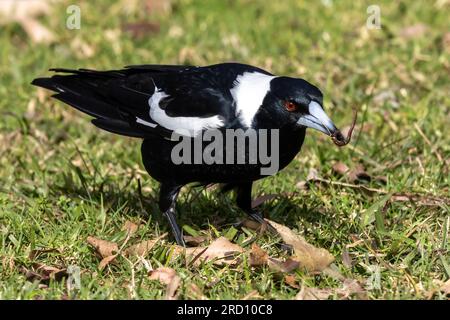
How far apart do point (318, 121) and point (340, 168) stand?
3.60 feet

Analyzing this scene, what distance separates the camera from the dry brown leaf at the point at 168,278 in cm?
336

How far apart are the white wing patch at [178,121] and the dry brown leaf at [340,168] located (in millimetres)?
1097

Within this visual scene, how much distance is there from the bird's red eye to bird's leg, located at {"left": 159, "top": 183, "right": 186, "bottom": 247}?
2.17ft

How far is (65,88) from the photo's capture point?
4273 millimetres

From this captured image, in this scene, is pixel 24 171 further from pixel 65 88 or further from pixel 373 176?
pixel 373 176

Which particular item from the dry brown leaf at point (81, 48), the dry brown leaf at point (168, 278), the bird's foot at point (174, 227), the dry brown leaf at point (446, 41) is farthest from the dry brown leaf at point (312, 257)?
the dry brown leaf at point (81, 48)

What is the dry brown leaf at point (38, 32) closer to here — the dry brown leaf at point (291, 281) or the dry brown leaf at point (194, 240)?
the dry brown leaf at point (194, 240)

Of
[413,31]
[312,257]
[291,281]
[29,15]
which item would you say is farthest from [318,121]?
[29,15]

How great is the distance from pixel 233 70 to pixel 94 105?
2.37 feet

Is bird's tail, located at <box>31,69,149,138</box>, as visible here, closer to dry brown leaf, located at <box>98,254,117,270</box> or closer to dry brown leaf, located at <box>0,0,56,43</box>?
dry brown leaf, located at <box>98,254,117,270</box>

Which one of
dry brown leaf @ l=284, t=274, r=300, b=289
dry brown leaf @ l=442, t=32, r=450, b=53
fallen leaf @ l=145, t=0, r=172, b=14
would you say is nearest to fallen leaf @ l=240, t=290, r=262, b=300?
dry brown leaf @ l=284, t=274, r=300, b=289

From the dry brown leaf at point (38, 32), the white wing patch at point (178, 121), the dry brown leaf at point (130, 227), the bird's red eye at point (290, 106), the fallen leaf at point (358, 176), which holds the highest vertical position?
the dry brown leaf at point (38, 32)

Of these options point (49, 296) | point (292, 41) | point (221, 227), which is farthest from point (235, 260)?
point (292, 41)
